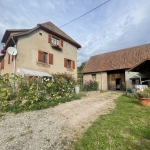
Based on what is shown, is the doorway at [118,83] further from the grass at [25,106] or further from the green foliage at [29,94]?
the grass at [25,106]

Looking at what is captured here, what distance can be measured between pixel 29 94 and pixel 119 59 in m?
16.7

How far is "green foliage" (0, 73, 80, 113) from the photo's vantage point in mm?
6457

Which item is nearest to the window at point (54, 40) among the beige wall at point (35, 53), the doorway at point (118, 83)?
the beige wall at point (35, 53)

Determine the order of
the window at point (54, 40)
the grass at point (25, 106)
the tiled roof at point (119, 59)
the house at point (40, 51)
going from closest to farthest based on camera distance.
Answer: the grass at point (25, 106)
the house at point (40, 51)
the window at point (54, 40)
the tiled roof at point (119, 59)

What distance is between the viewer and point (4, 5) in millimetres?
8984

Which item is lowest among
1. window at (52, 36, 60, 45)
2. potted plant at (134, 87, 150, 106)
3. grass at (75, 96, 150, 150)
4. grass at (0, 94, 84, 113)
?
grass at (75, 96, 150, 150)

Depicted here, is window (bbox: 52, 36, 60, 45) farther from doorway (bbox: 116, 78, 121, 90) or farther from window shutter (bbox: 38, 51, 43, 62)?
doorway (bbox: 116, 78, 121, 90)

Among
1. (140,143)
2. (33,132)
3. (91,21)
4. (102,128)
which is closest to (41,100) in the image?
(33,132)

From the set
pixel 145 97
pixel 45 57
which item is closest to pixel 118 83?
pixel 145 97

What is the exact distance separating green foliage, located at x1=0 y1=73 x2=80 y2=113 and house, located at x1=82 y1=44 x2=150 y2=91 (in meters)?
11.2

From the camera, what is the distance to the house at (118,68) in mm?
16531

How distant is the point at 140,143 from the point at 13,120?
196 inches

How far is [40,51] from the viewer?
13484 mm

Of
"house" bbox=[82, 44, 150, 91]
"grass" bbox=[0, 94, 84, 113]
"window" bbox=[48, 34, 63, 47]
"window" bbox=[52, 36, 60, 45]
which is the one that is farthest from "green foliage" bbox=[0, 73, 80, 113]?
"house" bbox=[82, 44, 150, 91]
